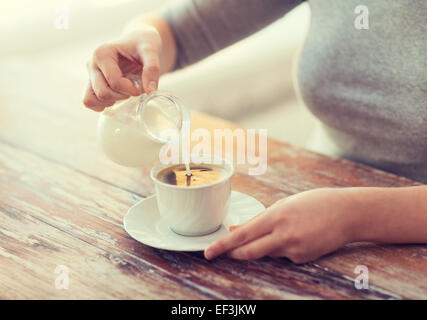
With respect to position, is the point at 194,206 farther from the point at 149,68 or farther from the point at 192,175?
the point at 149,68

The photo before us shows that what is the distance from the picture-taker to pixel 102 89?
830 mm

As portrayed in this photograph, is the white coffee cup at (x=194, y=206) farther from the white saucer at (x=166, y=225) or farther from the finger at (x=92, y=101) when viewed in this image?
the finger at (x=92, y=101)

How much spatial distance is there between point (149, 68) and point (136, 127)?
0.11 m

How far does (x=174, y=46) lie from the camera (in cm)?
119

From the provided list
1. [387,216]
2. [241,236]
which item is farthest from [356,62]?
[241,236]

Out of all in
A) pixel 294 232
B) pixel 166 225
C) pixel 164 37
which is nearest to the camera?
pixel 294 232

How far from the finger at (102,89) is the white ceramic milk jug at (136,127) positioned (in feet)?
0.05

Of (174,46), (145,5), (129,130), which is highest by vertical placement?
(145,5)

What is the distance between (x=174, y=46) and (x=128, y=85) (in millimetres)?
396

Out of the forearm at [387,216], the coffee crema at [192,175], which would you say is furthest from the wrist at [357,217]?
the coffee crema at [192,175]
